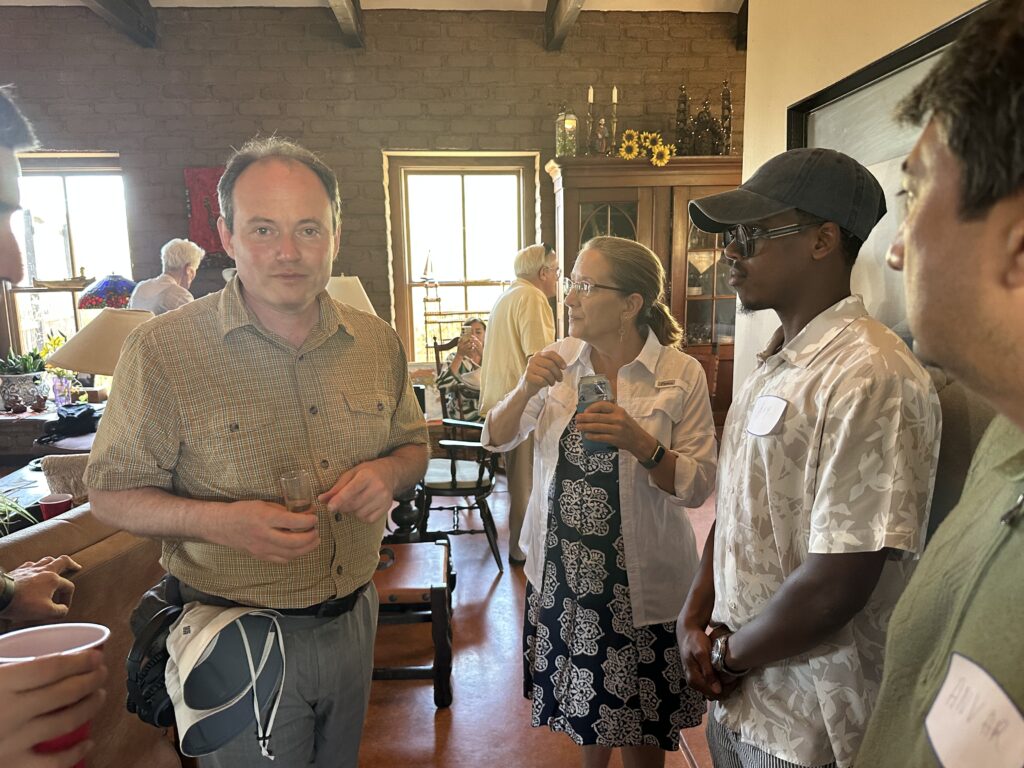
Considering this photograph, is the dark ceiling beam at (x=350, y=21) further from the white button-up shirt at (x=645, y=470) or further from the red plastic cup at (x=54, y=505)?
the white button-up shirt at (x=645, y=470)

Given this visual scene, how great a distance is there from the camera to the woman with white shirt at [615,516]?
60.2 inches

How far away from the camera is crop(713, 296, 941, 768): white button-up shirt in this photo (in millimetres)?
924

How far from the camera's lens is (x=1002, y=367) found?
18.3 inches

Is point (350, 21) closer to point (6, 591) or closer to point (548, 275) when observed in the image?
point (548, 275)

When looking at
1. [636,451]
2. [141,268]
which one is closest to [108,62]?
[141,268]

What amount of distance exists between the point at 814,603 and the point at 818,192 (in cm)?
68

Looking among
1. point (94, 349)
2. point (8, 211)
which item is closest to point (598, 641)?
point (8, 211)

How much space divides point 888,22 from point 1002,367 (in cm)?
108

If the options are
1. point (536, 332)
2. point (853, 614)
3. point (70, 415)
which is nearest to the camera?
point (853, 614)

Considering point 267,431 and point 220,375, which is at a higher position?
point 220,375

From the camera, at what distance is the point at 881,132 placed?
1.25 metres

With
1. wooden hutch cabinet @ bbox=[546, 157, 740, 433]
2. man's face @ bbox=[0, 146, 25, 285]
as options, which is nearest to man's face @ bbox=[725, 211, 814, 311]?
man's face @ bbox=[0, 146, 25, 285]

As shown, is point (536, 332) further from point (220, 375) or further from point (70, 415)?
point (70, 415)

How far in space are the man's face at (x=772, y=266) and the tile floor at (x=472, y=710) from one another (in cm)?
169
